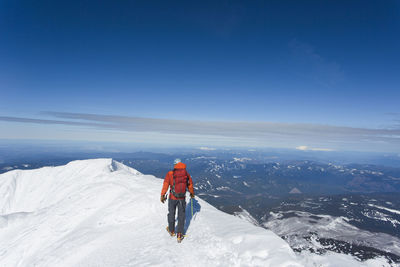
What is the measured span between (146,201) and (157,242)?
20.9ft

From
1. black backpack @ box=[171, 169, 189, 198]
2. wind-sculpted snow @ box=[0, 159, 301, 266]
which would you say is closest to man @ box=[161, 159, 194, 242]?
black backpack @ box=[171, 169, 189, 198]

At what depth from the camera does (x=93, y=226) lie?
15992 millimetres

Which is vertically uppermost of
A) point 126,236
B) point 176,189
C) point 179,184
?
point 179,184

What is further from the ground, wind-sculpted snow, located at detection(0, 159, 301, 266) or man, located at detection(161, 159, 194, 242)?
man, located at detection(161, 159, 194, 242)

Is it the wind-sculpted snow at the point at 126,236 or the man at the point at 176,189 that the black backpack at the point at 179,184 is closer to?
the man at the point at 176,189

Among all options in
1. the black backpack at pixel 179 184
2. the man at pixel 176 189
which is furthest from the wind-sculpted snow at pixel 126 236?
the black backpack at pixel 179 184

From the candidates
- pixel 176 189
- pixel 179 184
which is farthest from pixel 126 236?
pixel 179 184

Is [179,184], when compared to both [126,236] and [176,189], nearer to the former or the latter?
[176,189]

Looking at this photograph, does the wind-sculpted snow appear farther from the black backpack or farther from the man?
the black backpack

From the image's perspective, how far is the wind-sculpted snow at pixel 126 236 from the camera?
9.71 metres

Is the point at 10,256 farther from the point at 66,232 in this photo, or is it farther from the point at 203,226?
the point at 203,226

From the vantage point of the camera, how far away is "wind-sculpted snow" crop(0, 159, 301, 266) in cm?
971

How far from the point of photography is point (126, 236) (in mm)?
13211

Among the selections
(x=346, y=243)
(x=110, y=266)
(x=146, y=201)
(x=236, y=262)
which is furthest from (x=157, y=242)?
(x=346, y=243)
